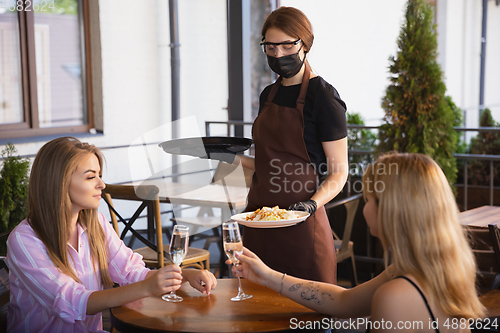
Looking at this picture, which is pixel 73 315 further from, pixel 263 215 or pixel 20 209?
pixel 20 209

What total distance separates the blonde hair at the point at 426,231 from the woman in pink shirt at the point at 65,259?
0.62 metres

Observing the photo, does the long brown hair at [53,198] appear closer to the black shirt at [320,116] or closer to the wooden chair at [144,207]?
the black shirt at [320,116]

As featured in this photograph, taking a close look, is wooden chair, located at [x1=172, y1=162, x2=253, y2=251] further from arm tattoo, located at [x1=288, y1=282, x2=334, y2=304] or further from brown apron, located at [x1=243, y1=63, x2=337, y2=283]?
arm tattoo, located at [x1=288, y1=282, x2=334, y2=304]

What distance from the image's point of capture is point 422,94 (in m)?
4.05

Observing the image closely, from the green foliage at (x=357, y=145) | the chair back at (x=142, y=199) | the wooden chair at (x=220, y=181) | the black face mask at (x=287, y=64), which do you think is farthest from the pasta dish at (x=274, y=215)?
the green foliage at (x=357, y=145)

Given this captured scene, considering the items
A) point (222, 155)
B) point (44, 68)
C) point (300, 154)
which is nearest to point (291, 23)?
point (300, 154)

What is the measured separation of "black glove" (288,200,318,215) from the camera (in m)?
1.84

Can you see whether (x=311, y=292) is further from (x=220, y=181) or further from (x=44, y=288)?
(x=220, y=181)

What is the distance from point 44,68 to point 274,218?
15.5 feet

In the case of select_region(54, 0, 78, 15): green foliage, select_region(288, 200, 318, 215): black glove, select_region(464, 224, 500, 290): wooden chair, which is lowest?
select_region(464, 224, 500, 290): wooden chair

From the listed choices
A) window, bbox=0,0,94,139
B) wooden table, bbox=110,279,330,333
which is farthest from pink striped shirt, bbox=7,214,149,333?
window, bbox=0,0,94,139

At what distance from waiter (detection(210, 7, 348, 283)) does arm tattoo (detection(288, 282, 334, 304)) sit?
17.1 inches

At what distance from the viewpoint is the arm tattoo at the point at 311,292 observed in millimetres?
1442

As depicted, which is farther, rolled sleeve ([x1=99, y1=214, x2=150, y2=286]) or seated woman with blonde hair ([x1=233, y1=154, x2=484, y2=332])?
rolled sleeve ([x1=99, y1=214, x2=150, y2=286])
